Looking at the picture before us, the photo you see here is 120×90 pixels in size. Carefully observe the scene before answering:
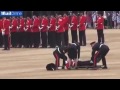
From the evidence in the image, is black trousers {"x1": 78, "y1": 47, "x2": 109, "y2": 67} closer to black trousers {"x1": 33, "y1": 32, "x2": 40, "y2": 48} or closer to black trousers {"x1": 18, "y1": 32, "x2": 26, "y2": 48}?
black trousers {"x1": 33, "y1": 32, "x2": 40, "y2": 48}

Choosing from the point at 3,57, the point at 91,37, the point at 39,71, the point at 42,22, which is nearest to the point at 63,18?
the point at 42,22

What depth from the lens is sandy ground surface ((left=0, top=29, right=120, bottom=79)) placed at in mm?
20781

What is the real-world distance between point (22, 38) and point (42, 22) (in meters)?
1.79

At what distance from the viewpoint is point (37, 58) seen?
26719mm

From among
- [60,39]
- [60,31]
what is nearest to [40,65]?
[60,31]

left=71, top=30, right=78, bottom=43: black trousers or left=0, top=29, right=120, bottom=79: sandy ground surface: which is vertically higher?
left=71, top=30, right=78, bottom=43: black trousers

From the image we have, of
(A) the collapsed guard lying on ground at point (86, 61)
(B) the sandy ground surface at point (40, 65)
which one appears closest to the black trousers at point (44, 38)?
(B) the sandy ground surface at point (40, 65)

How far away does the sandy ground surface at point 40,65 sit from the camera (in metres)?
20.8

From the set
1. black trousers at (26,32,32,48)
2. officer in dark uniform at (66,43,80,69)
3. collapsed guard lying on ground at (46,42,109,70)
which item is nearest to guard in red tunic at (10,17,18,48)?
black trousers at (26,32,32,48)

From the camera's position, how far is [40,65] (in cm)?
2420

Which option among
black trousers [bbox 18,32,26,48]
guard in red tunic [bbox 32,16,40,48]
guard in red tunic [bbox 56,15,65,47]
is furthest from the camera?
black trousers [bbox 18,32,26,48]

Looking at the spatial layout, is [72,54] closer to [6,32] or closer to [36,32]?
[36,32]

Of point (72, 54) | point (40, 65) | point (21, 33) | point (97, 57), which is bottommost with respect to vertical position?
point (40, 65)
